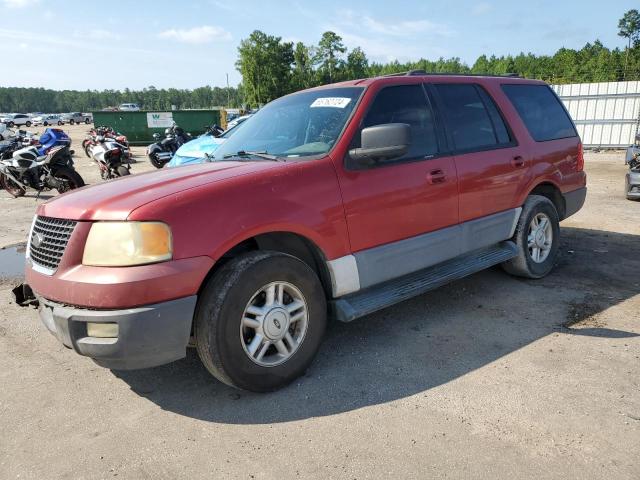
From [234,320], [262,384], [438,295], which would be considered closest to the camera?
[234,320]

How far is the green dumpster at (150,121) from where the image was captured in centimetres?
2767

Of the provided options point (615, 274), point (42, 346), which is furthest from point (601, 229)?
point (42, 346)

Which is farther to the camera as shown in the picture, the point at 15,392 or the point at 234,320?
the point at 15,392

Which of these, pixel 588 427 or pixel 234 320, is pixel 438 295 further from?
pixel 234 320

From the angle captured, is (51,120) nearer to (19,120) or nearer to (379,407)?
(19,120)

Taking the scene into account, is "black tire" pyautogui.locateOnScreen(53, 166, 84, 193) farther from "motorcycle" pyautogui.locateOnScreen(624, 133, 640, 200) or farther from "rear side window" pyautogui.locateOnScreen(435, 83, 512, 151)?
"motorcycle" pyautogui.locateOnScreen(624, 133, 640, 200)

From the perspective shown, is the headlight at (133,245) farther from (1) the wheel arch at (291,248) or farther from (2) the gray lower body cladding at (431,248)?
(2) the gray lower body cladding at (431,248)

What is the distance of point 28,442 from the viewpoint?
267cm

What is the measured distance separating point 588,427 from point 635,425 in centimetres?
25

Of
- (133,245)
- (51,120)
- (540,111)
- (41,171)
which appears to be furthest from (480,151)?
(51,120)

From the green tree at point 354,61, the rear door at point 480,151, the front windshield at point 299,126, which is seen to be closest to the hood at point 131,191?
the front windshield at point 299,126

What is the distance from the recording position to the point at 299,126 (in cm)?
380

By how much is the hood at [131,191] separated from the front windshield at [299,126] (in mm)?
367

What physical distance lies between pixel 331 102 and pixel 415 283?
1.52 meters
